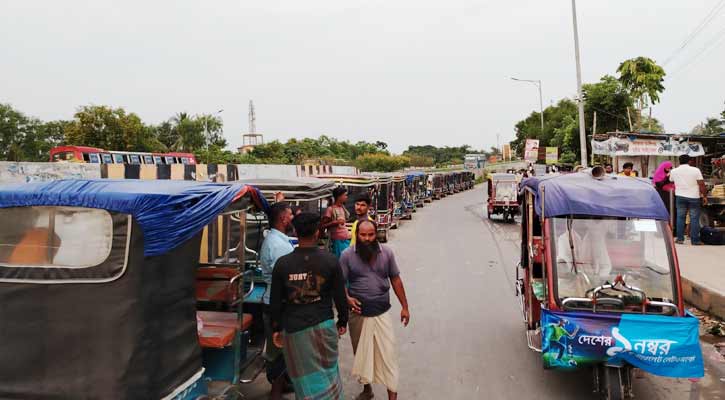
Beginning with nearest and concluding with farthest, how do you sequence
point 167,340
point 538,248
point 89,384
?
point 89,384
point 167,340
point 538,248

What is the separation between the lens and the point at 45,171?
9.88 m

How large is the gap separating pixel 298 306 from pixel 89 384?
4.70 ft

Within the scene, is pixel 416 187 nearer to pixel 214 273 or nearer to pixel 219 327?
pixel 214 273

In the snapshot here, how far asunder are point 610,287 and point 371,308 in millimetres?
2150

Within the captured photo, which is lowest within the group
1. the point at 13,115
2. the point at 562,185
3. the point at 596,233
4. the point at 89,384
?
the point at 89,384

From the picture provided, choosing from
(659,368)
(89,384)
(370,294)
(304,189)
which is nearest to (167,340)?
(89,384)

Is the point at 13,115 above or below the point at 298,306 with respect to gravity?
above

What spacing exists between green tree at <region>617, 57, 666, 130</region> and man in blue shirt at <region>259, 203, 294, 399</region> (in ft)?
111

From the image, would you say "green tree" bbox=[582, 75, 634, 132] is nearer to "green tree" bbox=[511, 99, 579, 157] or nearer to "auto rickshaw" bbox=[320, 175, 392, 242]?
"green tree" bbox=[511, 99, 579, 157]

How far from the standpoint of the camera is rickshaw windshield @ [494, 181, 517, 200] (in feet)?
68.2

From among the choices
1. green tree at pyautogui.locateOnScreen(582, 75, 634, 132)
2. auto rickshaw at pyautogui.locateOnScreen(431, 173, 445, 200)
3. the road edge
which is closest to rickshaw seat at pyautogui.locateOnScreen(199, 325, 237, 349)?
the road edge

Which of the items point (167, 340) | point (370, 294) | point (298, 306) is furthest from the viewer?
point (370, 294)

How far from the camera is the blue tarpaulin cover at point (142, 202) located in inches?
124

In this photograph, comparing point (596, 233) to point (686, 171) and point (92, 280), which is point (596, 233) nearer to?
point (92, 280)
